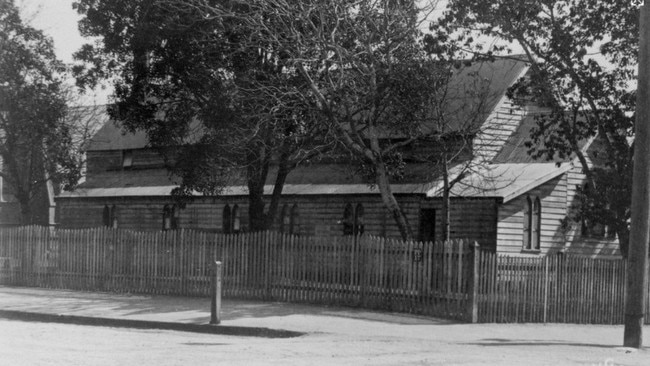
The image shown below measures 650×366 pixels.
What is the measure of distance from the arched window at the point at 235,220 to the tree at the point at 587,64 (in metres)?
16.8

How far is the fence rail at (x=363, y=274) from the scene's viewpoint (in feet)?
68.2

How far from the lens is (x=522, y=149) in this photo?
3569 centimetres

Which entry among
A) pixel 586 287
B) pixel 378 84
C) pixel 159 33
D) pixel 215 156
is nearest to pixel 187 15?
pixel 159 33

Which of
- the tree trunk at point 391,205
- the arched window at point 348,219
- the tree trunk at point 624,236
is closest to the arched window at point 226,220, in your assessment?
the arched window at point 348,219

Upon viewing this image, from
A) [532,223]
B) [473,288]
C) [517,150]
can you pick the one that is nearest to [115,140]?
[517,150]

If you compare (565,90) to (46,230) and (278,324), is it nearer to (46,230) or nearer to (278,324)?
(278,324)

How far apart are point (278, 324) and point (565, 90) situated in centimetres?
1272

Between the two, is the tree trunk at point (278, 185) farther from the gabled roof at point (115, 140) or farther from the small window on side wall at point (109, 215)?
the gabled roof at point (115, 140)

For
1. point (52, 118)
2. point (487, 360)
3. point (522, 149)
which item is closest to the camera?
point (487, 360)

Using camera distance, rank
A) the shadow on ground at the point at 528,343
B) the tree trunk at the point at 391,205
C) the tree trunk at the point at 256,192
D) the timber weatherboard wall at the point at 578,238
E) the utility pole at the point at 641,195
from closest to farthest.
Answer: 1. the utility pole at the point at 641,195
2. the shadow on ground at the point at 528,343
3. the tree trunk at the point at 391,205
4. the tree trunk at the point at 256,192
5. the timber weatherboard wall at the point at 578,238

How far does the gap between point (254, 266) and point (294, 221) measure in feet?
51.1

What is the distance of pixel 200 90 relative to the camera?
3008cm

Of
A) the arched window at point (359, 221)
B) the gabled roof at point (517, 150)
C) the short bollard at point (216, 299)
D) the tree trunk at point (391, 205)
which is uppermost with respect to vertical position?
the gabled roof at point (517, 150)

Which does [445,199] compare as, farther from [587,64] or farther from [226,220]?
[226,220]
